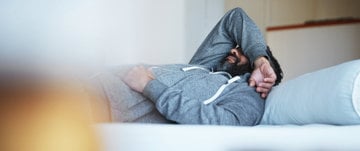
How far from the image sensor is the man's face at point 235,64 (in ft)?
3.86

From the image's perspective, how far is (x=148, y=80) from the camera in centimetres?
91

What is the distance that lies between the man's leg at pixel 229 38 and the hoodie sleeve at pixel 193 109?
0.32m

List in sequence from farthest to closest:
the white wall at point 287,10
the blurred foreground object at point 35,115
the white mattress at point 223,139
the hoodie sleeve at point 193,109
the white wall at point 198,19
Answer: the white wall at point 287,10
the white wall at point 198,19
the hoodie sleeve at point 193,109
the white mattress at point 223,139
the blurred foreground object at point 35,115

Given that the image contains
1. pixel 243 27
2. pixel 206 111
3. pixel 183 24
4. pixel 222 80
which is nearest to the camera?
pixel 206 111

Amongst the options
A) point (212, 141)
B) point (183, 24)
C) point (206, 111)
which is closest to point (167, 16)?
point (183, 24)

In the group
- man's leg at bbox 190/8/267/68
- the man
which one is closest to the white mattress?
the man

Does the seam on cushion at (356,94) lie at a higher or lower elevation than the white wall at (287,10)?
higher

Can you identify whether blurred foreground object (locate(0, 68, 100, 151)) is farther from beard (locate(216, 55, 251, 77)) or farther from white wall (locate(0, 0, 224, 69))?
beard (locate(216, 55, 251, 77))

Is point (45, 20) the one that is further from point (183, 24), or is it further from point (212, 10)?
point (212, 10)

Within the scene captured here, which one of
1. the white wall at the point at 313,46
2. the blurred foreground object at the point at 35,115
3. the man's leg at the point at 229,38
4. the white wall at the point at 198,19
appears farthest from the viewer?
the white wall at the point at 313,46

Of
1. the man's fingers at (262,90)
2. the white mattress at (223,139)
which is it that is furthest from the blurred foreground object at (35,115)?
the man's fingers at (262,90)

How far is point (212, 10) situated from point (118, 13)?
2.48m

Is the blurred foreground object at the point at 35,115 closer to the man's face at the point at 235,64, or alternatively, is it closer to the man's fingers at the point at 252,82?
the man's fingers at the point at 252,82

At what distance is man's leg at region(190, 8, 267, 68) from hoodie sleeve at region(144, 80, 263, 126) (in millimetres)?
323
